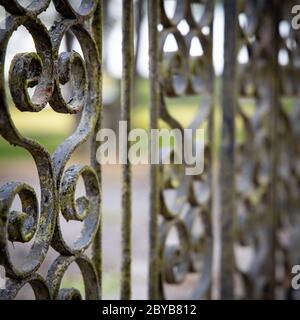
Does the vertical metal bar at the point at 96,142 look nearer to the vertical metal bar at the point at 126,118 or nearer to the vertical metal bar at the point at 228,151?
the vertical metal bar at the point at 126,118

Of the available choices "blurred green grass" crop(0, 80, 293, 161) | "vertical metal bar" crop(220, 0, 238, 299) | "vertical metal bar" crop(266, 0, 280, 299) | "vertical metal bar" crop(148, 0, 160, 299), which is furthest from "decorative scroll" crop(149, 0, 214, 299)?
"blurred green grass" crop(0, 80, 293, 161)

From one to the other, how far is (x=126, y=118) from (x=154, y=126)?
172 mm

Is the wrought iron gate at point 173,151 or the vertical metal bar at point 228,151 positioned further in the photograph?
the vertical metal bar at point 228,151

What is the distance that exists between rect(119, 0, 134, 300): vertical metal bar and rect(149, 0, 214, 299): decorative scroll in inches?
5.8

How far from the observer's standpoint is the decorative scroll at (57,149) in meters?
1.03

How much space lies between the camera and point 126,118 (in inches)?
60.4

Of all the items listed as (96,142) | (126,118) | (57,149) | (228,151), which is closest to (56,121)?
(228,151)

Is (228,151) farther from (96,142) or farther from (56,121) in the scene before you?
(56,121)

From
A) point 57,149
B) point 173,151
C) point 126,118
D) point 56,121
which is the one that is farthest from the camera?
point 56,121

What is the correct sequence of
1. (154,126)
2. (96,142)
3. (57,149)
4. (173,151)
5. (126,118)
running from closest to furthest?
(57,149) < (96,142) < (126,118) < (154,126) < (173,151)

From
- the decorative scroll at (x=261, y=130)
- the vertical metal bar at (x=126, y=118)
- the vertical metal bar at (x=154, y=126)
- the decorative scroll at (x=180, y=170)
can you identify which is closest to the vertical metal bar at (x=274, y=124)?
the decorative scroll at (x=261, y=130)

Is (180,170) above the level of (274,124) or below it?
below

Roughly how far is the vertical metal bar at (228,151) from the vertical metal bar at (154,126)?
2.01 ft
